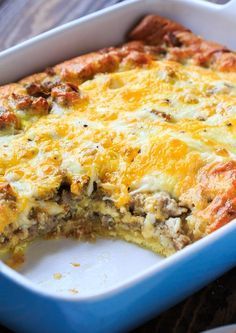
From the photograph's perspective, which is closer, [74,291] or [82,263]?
[74,291]

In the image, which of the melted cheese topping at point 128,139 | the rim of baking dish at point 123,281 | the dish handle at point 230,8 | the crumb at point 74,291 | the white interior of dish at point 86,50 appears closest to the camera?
the rim of baking dish at point 123,281

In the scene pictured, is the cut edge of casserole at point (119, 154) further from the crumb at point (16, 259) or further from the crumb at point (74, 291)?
the crumb at point (74, 291)

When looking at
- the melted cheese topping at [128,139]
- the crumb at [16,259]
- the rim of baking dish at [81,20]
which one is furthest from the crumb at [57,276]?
the rim of baking dish at [81,20]

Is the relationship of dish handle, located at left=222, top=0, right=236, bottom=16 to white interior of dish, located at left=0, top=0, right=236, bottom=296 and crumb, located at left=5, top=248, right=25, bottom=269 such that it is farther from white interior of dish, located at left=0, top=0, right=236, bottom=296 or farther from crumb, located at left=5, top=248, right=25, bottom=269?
crumb, located at left=5, top=248, right=25, bottom=269

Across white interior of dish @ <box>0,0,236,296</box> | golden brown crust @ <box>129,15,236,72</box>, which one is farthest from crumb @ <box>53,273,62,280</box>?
golden brown crust @ <box>129,15,236,72</box>

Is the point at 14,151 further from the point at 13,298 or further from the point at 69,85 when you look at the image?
the point at 13,298

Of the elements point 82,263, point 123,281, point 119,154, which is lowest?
point 82,263

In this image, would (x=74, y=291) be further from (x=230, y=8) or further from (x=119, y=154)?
(x=230, y=8)

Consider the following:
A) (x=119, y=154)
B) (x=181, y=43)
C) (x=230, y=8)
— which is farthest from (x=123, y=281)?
(x=230, y=8)
